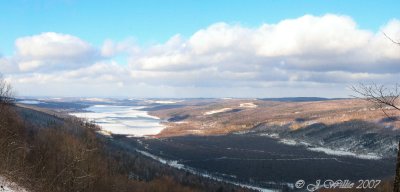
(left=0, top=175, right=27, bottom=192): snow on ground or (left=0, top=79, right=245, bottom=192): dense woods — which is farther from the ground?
(left=0, top=175, right=27, bottom=192): snow on ground

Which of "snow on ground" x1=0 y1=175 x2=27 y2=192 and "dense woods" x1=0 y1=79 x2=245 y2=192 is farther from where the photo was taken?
"dense woods" x1=0 y1=79 x2=245 y2=192

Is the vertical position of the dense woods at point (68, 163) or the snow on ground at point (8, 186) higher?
the snow on ground at point (8, 186)

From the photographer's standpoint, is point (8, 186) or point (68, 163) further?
point (68, 163)

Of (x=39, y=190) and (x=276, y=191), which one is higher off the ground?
(x=39, y=190)

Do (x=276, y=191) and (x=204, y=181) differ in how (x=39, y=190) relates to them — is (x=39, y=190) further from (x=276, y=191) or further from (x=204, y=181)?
(x=276, y=191)

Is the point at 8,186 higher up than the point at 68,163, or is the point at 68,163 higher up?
the point at 8,186

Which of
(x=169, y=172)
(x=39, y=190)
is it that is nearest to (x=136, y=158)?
(x=169, y=172)

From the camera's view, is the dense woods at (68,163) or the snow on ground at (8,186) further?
the dense woods at (68,163)

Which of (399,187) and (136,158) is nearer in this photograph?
(399,187)
